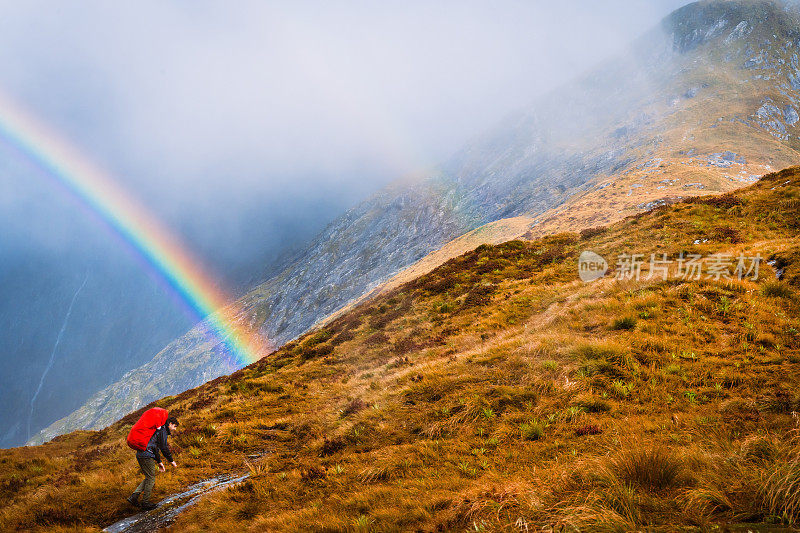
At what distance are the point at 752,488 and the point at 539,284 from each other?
55.5 feet

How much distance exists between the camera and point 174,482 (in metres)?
9.92

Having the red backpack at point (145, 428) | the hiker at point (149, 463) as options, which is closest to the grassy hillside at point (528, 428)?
the hiker at point (149, 463)

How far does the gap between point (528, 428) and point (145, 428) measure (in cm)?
1028

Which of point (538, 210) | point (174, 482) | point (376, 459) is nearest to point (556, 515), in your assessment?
point (376, 459)

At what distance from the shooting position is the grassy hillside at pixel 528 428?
4941 millimetres

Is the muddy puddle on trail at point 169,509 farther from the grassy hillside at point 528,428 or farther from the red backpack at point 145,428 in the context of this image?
the red backpack at point 145,428

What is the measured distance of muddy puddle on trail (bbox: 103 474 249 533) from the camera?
8047 mm

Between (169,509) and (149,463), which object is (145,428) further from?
(169,509)

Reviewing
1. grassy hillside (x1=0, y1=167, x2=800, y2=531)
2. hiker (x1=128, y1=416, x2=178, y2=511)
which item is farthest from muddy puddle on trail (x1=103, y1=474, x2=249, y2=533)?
grassy hillside (x1=0, y1=167, x2=800, y2=531)

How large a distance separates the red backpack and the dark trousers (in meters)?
0.36

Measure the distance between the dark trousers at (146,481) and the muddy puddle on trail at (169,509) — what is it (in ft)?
1.32

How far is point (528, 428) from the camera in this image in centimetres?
786

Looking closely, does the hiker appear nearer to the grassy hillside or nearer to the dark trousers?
the dark trousers

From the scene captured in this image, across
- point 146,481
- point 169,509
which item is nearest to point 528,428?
point 169,509
